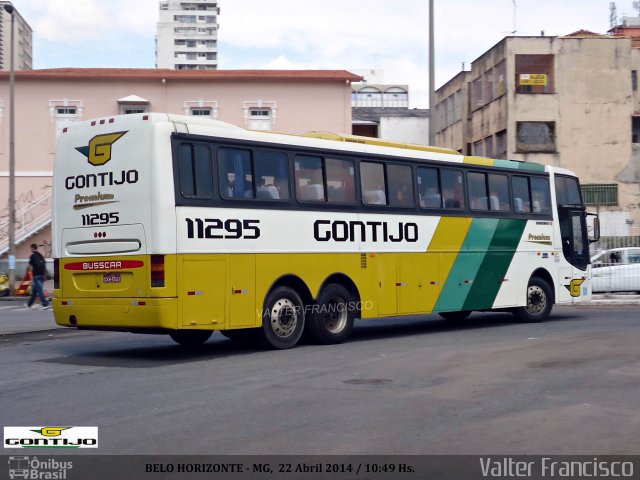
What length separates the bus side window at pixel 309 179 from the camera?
1535cm

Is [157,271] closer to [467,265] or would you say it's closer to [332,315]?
[332,315]

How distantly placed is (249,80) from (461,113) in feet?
55.4

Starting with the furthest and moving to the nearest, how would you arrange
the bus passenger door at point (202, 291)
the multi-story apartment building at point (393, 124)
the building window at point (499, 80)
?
the multi-story apartment building at point (393, 124) → the building window at point (499, 80) → the bus passenger door at point (202, 291)

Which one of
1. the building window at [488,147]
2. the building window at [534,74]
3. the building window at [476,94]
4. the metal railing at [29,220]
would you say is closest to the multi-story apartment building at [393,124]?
the building window at [476,94]

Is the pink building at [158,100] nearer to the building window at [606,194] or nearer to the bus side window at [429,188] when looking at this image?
the building window at [606,194]

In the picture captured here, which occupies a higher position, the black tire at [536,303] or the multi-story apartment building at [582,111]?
the multi-story apartment building at [582,111]

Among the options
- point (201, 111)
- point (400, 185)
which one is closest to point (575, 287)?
point (400, 185)

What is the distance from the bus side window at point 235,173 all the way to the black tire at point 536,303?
845cm

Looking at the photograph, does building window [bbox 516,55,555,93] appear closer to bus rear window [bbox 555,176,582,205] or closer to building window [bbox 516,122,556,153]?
building window [bbox 516,122,556,153]

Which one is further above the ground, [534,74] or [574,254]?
[534,74]

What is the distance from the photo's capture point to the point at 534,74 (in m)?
49.2

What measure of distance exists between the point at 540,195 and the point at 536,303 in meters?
2.34

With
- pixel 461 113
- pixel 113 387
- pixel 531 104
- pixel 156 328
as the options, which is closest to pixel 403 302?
pixel 156 328

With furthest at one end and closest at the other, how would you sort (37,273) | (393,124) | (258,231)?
(393,124) → (37,273) → (258,231)
